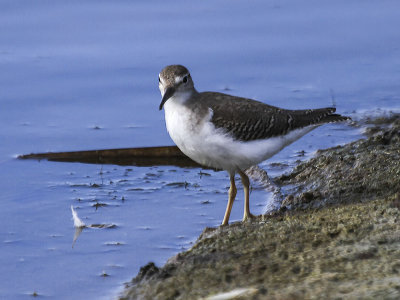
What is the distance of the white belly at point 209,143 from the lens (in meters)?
5.61

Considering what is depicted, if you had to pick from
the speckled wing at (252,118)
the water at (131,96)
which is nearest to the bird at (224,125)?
the speckled wing at (252,118)

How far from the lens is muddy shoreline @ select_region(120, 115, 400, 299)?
386 cm

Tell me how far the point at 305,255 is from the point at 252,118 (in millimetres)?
1807

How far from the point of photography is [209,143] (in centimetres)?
560

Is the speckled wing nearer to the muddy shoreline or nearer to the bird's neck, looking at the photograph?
the bird's neck

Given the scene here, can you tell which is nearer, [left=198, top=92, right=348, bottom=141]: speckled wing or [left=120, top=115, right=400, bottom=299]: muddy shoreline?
[left=120, top=115, right=400, bottom=299]: muddy shoreline

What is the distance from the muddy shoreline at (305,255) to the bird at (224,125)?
53 cm

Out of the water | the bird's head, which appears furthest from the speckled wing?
the water

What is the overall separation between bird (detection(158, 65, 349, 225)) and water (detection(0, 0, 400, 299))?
81cm

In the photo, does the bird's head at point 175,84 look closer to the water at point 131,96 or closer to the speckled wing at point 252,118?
the speckled wing at point 252,118

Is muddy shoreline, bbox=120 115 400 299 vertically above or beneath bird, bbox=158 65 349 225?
beneath

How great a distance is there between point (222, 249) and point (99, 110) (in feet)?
14.5

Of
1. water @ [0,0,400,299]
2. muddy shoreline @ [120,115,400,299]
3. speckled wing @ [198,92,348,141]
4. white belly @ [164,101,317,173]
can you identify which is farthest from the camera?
water @ [0,0,400,299]

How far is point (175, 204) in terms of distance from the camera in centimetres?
677
